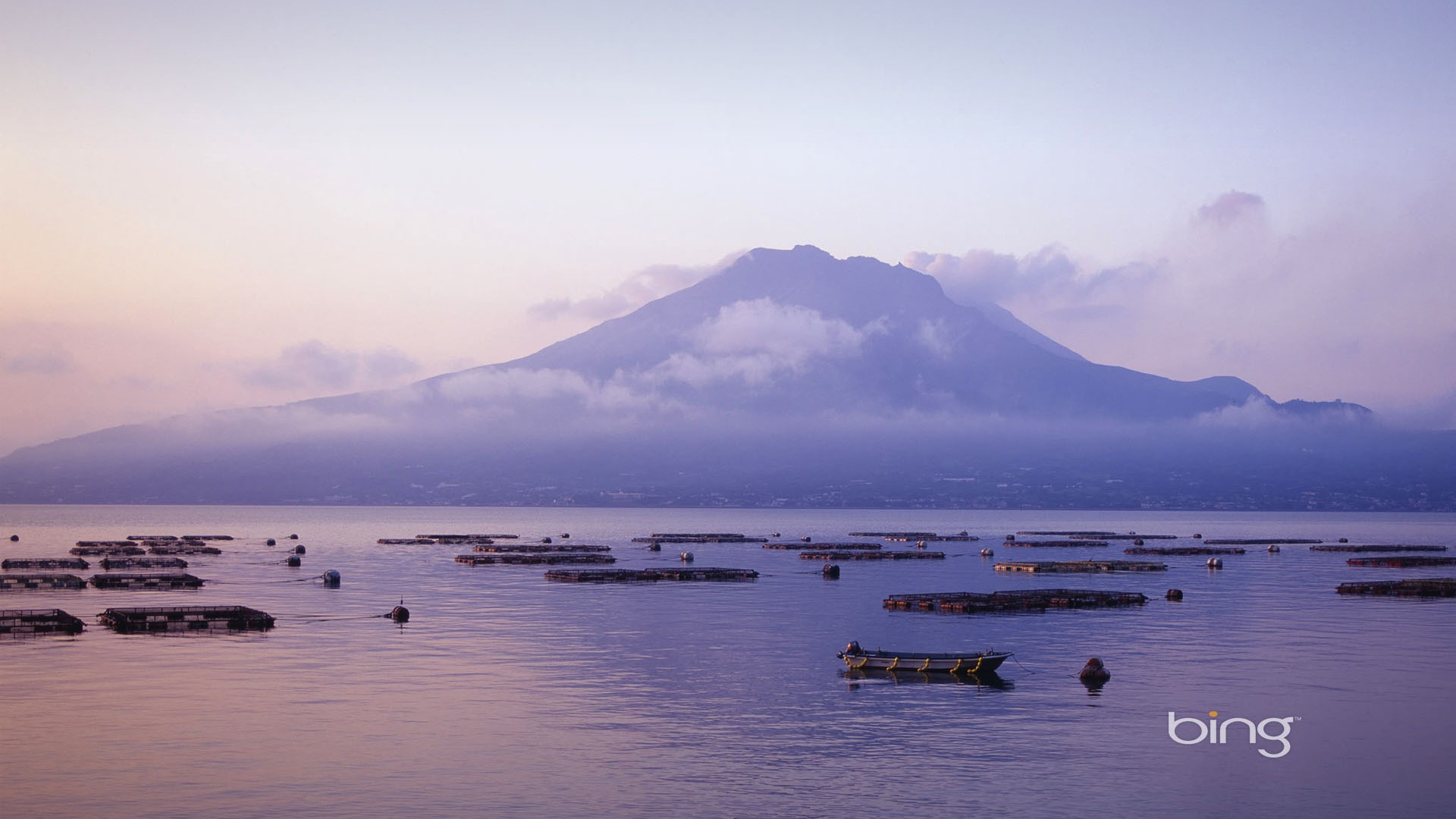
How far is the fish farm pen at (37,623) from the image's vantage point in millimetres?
68188

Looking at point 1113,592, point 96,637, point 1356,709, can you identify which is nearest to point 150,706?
point 96,637

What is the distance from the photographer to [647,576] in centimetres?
11206

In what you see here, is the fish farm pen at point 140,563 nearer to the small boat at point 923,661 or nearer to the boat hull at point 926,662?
the small boat at point 923,661

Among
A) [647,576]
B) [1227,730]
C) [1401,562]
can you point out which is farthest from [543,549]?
[1227,730]

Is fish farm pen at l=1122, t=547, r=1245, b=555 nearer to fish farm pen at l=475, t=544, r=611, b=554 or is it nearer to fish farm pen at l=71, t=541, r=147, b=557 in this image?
fish farm pen at l=475, t=544, r=611, b=554

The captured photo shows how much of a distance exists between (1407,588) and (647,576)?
2357 inches

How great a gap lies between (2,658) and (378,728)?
26.3 metres

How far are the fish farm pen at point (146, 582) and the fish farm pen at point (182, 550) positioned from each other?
47.6 metres

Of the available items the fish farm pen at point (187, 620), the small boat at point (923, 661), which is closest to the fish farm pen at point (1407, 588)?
the small boat at point (923, 661)

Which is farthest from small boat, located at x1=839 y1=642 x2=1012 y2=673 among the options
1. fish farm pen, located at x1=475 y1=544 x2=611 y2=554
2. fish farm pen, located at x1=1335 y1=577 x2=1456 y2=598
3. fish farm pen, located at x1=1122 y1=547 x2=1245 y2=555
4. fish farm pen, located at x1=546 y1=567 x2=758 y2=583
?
fish farm pen, located at x1=1122 y1=547 x2=1245 y2=555

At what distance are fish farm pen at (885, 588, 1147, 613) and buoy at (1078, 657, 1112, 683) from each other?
1223 inches

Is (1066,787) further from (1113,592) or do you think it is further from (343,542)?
(343,542)

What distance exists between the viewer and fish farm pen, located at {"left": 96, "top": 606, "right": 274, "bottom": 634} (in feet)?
229

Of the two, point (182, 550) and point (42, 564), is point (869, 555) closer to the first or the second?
point (182, 550)
